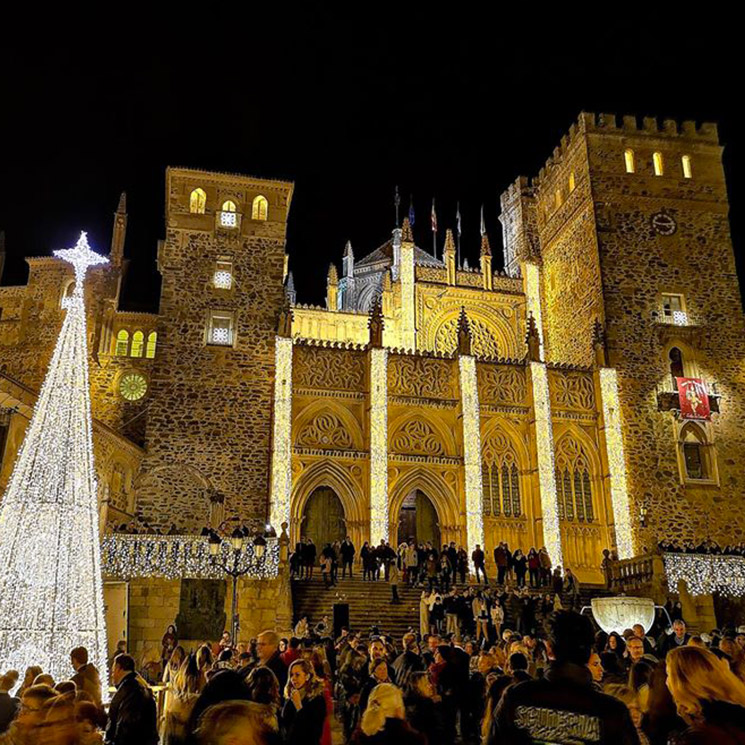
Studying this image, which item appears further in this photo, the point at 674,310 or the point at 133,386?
the point at 674,310

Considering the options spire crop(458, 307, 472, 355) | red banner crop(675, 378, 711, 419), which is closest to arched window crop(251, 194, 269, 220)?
spire crop(458, 307, 472, 355)

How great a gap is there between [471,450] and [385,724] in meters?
25.1

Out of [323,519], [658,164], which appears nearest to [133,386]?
[323,519]

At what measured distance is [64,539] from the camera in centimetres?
1245

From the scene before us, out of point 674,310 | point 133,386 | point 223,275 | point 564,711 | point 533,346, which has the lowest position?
point 564,711

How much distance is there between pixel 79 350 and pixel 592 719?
11.8 metres

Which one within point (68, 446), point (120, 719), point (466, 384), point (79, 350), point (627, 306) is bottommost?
point (120, 719)

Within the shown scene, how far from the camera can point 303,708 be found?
18.0 feet

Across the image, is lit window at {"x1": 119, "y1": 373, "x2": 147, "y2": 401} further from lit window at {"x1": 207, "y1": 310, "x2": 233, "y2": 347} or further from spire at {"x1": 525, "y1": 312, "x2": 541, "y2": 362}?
spire at {"x1": 525, "y1": 312, "x2": 541, "y2": 362}

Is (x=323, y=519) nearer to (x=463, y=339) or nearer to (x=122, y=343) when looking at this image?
(x=463, y=339)

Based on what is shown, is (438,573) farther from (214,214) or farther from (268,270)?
(214,214)

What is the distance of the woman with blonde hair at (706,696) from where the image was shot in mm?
3465

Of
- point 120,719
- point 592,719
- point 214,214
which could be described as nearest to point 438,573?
point 214,214

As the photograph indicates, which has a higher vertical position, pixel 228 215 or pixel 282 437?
pixel 228 215
